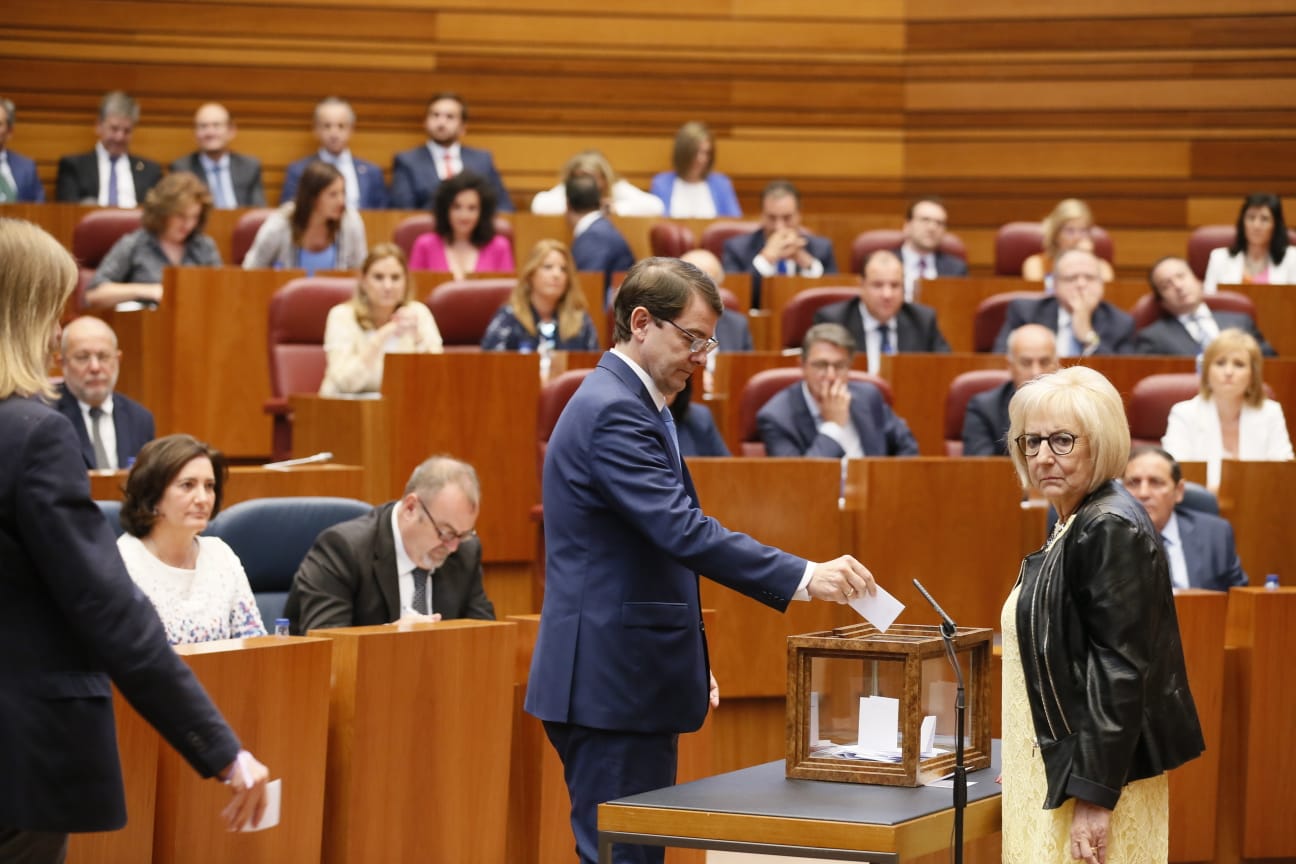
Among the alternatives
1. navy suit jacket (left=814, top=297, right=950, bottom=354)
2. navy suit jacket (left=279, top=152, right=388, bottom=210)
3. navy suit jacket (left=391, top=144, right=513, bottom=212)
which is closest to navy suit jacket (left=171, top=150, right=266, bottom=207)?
navy suit jacket (left=279, top=152, right=388, bottom=210)

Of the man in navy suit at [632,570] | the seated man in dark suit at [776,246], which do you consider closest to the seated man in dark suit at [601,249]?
the seated man in dark suit at [776,246]

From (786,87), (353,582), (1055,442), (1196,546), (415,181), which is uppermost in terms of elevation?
(786,87)

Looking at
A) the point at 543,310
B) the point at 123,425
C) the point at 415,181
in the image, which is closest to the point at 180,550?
the point at 123,425

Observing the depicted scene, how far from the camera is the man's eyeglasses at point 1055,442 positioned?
6.60ft

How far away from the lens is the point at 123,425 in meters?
4.14

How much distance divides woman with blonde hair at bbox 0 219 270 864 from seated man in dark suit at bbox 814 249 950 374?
12.7 feet

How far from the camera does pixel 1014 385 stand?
465 cm

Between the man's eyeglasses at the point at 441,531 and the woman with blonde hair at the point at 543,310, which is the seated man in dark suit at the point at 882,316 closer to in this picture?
the woman with blonde hair at the point at 543,310

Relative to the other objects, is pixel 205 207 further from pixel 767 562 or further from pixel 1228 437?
pixel 767 562

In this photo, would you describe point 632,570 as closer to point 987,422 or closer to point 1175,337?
point 987,422

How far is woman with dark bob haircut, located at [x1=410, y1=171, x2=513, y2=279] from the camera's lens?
5789mm

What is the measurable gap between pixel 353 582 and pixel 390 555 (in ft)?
0.26

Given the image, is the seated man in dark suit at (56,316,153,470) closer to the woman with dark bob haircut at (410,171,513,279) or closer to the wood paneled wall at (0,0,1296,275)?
the woman with dark bob haircut at (410,171,513,279)

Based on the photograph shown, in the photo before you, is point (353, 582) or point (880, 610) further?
point (353, 582)
